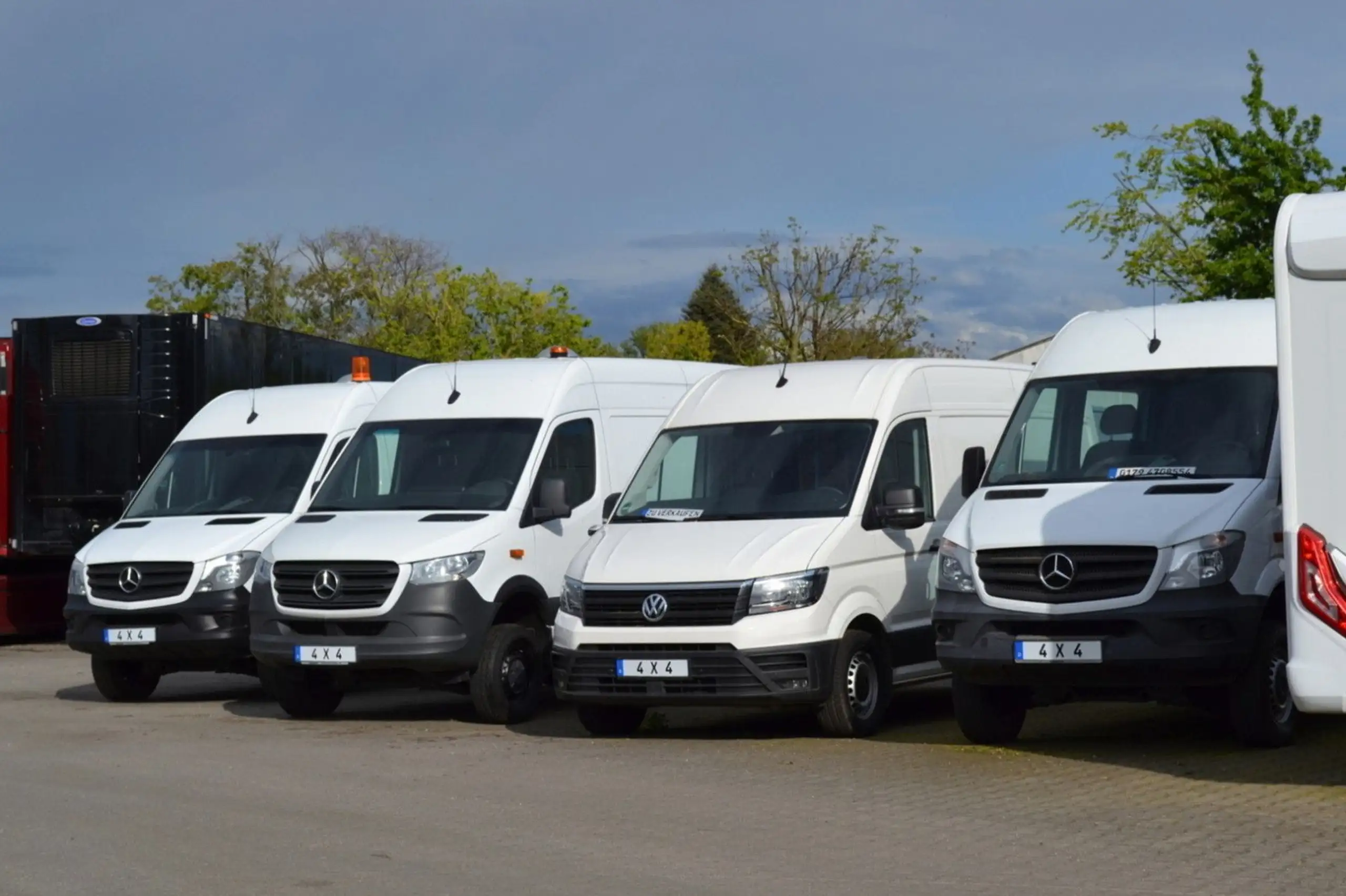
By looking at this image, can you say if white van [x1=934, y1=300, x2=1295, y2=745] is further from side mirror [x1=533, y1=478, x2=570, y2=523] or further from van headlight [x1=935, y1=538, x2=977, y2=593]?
side mirror [x1=533, y1=478, x2=570, y2=523]

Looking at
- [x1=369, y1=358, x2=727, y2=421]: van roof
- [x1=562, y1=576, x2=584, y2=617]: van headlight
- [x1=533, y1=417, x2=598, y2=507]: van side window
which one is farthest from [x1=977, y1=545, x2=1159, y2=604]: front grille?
[x1=369, y1=358, x2=727, y2=421]: van roof

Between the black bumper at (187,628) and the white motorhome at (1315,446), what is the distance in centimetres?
863

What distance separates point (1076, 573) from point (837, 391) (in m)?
3.12

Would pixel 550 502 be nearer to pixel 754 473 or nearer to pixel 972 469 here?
pixel 754 473

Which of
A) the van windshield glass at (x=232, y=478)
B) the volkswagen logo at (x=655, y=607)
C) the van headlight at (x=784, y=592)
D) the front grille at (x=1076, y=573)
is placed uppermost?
the van windshield glass at (x=232, y=478)

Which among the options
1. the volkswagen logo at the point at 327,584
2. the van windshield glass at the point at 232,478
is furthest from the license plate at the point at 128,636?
the volkswagen logo at the point at 327,584

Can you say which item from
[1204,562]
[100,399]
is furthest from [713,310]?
[1204,562]

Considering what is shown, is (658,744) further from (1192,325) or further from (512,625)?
(1192,325)

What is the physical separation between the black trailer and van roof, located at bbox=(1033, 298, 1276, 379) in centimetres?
1016

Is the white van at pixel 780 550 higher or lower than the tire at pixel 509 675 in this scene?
higher

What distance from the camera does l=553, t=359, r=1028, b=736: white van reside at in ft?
39.7

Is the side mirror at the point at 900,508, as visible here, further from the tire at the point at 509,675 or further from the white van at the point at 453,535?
the tire at the point at 509,675

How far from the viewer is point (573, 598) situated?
12.8m

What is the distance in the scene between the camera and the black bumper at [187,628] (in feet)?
50.0
